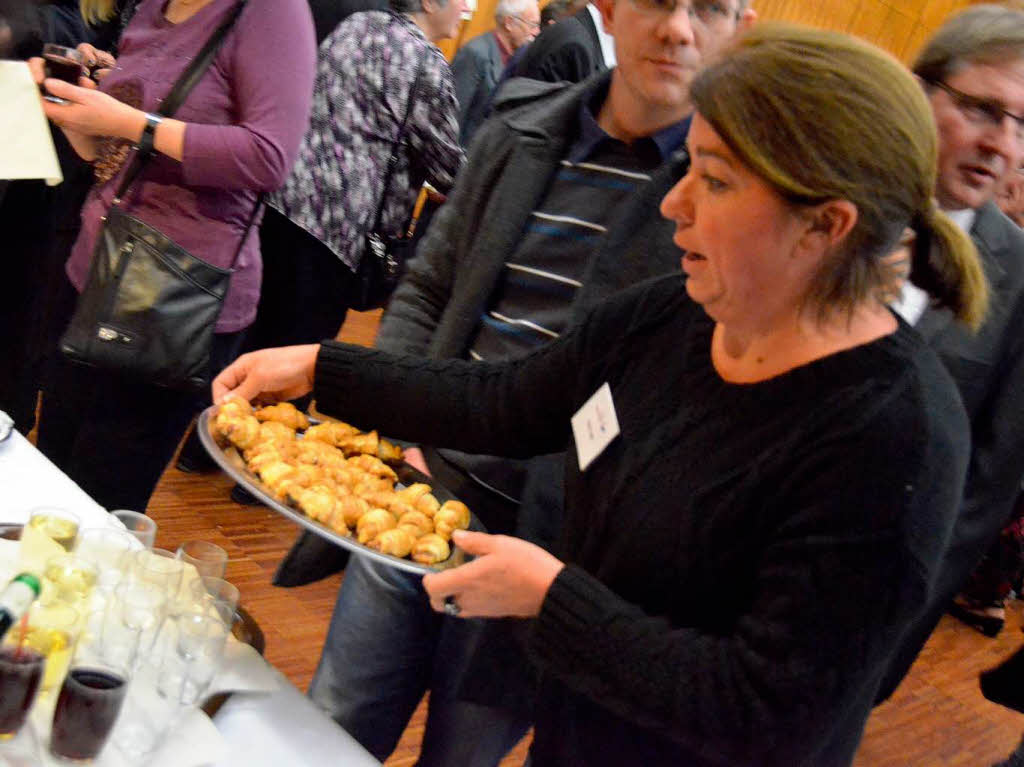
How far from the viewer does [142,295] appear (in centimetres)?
205

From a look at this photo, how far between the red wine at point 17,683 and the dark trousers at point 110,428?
118 cm

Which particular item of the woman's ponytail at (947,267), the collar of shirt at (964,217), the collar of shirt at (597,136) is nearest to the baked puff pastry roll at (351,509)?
the collar of shirt at (597,136)

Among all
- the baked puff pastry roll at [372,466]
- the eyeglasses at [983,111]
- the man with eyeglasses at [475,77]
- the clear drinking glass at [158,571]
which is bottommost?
the man with eyeglasses at [475,77]

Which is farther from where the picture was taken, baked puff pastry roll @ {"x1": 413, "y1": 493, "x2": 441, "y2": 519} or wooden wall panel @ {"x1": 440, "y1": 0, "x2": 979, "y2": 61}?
wooden wall panel @ {"x1": 440, "y1": 0, "x2": 979, "y2": 61}

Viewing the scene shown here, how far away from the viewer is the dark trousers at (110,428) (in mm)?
2145

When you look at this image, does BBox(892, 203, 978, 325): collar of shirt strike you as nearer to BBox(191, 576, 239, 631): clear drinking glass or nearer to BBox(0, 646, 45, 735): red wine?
BBox(191, 576, 239, 631): clear drinking glass

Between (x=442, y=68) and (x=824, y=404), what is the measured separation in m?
2.26

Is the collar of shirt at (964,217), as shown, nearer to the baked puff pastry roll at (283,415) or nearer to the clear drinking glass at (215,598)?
the baked puff pastry roll at (283,415)

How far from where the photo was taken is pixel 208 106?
6.72 feet

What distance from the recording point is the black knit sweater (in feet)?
3.27

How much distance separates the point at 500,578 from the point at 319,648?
6.16ft

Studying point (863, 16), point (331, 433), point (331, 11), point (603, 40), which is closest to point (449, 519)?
point (331, 433)

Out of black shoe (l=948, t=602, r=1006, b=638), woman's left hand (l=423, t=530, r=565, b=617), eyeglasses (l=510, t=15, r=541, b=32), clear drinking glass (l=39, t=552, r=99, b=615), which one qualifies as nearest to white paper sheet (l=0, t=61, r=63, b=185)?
clear drinking glass (l=39, t=552, r=99, b=615)

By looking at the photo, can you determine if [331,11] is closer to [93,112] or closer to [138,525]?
[93,112]
